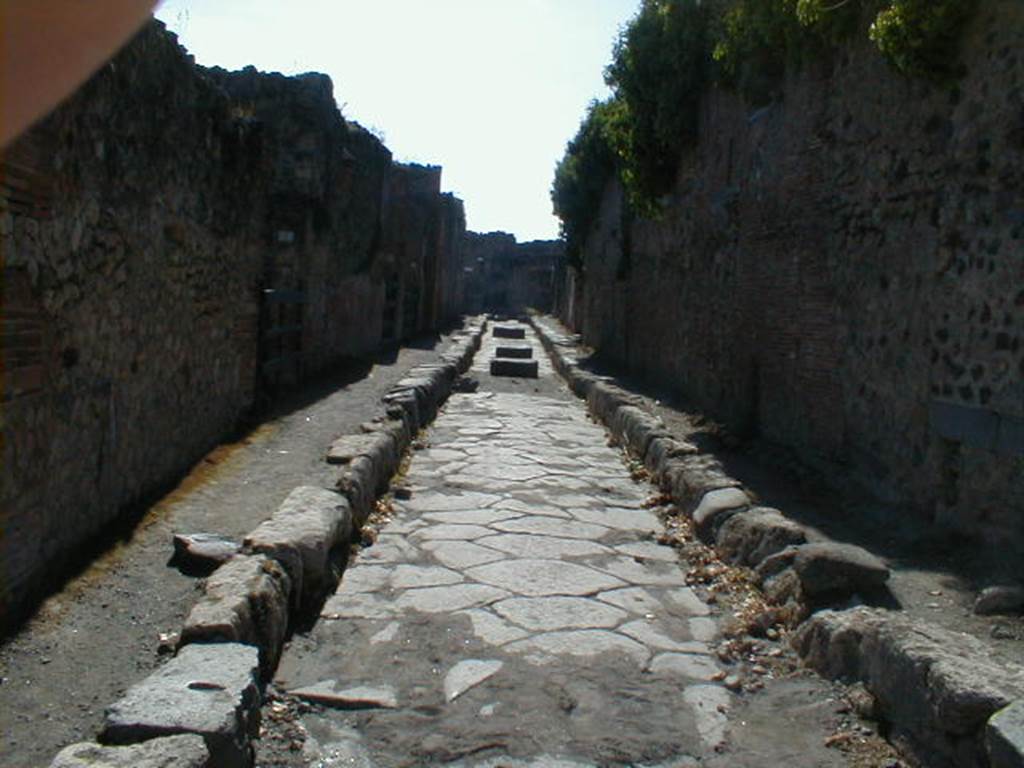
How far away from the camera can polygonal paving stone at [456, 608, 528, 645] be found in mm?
4789

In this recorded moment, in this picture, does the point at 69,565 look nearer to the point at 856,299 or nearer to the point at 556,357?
the point at 856,299

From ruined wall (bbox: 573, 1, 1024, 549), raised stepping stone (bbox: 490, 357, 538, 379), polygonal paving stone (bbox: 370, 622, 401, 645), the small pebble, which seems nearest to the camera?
the small pebble

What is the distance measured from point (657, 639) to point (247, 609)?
1843 mm

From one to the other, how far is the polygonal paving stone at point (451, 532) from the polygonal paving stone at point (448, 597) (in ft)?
3.24

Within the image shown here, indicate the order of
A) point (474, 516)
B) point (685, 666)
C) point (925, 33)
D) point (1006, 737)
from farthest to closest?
point (474, 516) → point (925, 33) → point (685, 666) → point (1006, 737)

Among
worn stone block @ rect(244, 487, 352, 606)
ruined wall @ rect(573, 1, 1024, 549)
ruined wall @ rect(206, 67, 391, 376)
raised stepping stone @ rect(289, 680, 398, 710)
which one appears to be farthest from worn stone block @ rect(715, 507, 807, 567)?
ruined wall @ rect(206, 67, 391, 376)

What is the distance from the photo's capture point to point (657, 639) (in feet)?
16.1

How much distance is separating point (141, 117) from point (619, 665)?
12.2 ft

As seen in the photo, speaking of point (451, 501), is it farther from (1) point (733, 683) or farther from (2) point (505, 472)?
(1) point (733, 683)

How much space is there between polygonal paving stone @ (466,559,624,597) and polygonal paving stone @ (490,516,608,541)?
715 millimetres

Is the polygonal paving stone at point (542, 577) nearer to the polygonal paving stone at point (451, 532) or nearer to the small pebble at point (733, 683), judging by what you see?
the polygonal paving stone at point (451, 532)

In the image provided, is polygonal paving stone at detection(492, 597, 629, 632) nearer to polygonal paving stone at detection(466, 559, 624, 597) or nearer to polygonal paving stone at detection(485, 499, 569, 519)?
polygonal paving stone at detection(466, 559, 624, 597)

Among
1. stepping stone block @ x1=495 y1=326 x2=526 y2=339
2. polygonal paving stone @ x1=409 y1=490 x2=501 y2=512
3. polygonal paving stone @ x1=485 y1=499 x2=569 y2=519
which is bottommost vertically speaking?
stepping stone block @ x1=495 y1=326 x2=526 y2=339

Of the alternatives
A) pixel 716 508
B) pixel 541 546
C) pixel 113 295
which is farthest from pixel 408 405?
pixel 113 295
